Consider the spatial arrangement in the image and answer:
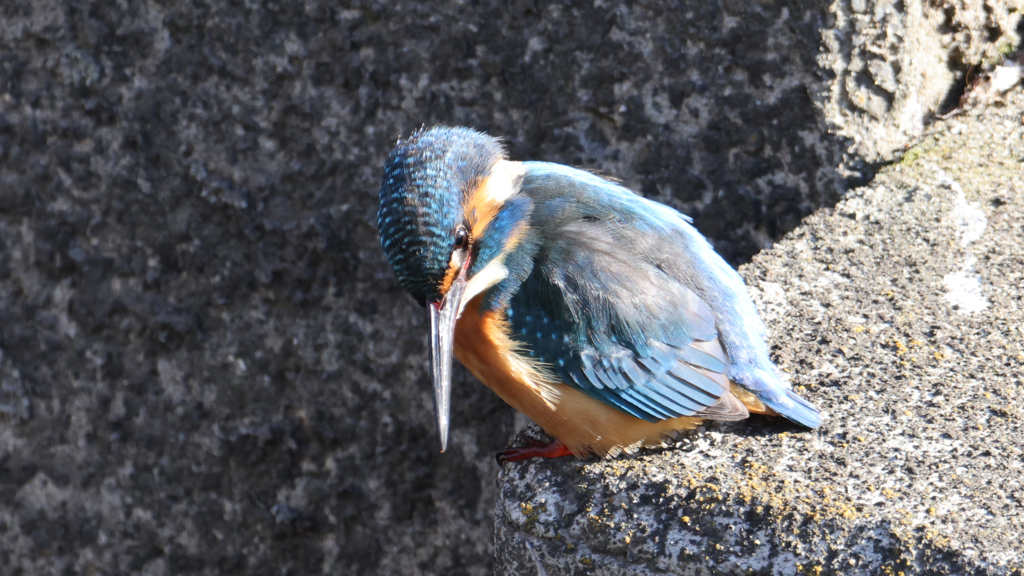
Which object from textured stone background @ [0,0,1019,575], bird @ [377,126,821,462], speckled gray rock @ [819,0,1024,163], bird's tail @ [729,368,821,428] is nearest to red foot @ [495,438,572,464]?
bird @ [377,126,821,462]

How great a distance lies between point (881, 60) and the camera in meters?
2.24

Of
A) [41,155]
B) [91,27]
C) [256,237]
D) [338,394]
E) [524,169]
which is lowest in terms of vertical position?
[338,394]

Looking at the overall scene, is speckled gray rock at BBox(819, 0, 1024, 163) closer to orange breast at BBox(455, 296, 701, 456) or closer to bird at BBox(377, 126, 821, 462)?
bird at BBox(377, 126, 821, 462)

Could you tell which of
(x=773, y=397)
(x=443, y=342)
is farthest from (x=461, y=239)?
(x=773, y=397)

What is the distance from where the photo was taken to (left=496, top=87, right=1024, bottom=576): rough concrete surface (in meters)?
1.41

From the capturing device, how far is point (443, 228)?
1696 millimetres

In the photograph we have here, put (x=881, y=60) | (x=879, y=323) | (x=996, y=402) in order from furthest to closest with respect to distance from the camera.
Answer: (x=881, y=60) < (x=879, y=323) < (x=996, y=402)

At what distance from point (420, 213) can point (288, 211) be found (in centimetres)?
89

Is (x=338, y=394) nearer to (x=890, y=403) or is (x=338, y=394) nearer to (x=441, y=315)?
(x=441, y=315)

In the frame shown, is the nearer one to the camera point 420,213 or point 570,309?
point 420,213

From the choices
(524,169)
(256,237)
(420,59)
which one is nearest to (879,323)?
(524,169)

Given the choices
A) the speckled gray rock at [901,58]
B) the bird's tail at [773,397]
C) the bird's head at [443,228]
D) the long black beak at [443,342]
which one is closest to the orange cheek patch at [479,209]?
the bird's head at [443,228]

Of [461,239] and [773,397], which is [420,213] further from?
[773,397]

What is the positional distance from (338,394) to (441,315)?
881 millimetres
